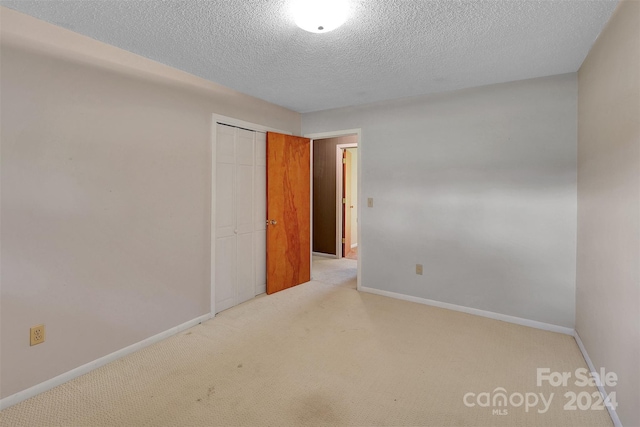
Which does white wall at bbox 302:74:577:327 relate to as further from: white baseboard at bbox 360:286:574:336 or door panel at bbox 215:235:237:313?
door panel at bbox 215:235:237:313

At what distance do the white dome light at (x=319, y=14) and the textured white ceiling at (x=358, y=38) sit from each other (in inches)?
2.3

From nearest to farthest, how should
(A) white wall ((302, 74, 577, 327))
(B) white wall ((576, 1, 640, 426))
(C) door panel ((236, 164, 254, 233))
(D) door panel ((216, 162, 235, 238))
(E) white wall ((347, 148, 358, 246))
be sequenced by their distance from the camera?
1. (B) white wall ((576, 1, 640, 426))
2. (A) white wall ((302, 74, 577, 327))
3. (D) door panel ((216, 162, 235, 238))
4. (C) door panel ((236, 164, 254, 233))
5. (E) white wall ((347, 148, 358, 246))

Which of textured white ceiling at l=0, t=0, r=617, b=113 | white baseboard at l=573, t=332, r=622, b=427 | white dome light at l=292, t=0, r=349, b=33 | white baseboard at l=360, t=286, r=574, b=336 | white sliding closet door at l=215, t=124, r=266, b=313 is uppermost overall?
textured white ceiling at l=0, t=0, r=617, b=113

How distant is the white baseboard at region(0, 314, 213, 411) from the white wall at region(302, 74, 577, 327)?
7.35 feet

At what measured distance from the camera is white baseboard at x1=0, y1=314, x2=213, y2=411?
1.87 m

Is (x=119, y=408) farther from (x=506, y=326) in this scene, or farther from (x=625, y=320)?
(x=506, y=326)

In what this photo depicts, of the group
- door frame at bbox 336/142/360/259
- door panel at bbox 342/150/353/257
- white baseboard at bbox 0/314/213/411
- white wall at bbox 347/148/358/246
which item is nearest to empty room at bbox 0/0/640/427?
white baseboard at bbox 0/314/213/411

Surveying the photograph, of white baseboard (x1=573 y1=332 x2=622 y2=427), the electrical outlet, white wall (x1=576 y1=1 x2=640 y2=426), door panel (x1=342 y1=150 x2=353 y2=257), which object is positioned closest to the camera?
white wall (x1=576 y1=1 x2=640 y2=426)

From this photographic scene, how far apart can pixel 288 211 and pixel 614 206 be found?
307 cm

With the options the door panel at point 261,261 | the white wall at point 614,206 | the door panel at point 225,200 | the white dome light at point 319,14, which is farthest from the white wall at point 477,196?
the white dome light at point 319,14

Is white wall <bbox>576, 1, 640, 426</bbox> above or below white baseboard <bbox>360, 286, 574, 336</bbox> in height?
above

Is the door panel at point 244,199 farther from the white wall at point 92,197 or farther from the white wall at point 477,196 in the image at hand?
the white wall at point 477,196

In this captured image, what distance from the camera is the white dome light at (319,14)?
174cm

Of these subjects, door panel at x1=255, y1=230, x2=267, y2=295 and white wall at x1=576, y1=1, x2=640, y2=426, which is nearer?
white wall at x1=576, y1=1, x2=640, y2=426
